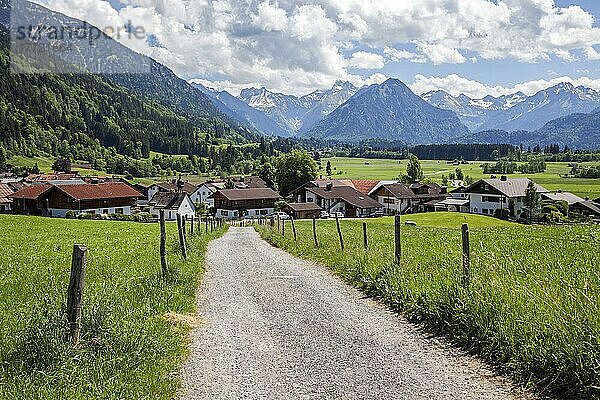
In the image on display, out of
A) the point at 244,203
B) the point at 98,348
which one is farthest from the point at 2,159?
the point at 98,348

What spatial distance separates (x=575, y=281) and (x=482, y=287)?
1.49 meters

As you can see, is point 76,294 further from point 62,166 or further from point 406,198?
point 62,166

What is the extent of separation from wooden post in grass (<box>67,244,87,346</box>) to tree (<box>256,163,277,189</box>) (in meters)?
143

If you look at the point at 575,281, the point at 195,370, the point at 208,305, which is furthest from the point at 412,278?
the point at 195,370

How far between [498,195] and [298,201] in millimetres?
42495

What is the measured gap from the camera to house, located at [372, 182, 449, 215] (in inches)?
5069

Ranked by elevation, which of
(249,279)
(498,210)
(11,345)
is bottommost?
(498,210)

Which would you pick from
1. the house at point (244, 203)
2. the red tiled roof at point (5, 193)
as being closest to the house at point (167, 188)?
the house at point (244, 203)

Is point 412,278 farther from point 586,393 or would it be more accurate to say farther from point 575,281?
point 586,393

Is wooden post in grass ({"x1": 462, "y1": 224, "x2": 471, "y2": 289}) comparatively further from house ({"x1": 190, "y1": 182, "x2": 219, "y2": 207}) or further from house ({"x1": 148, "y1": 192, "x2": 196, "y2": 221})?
house ({"x1": 190, "y1": 182, "x2": 219, "y2": 207})

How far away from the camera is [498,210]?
97312 mm

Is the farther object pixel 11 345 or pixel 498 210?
pixel 498 210

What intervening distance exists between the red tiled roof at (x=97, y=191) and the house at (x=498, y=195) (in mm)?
63419

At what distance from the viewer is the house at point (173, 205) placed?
A: 372ft
